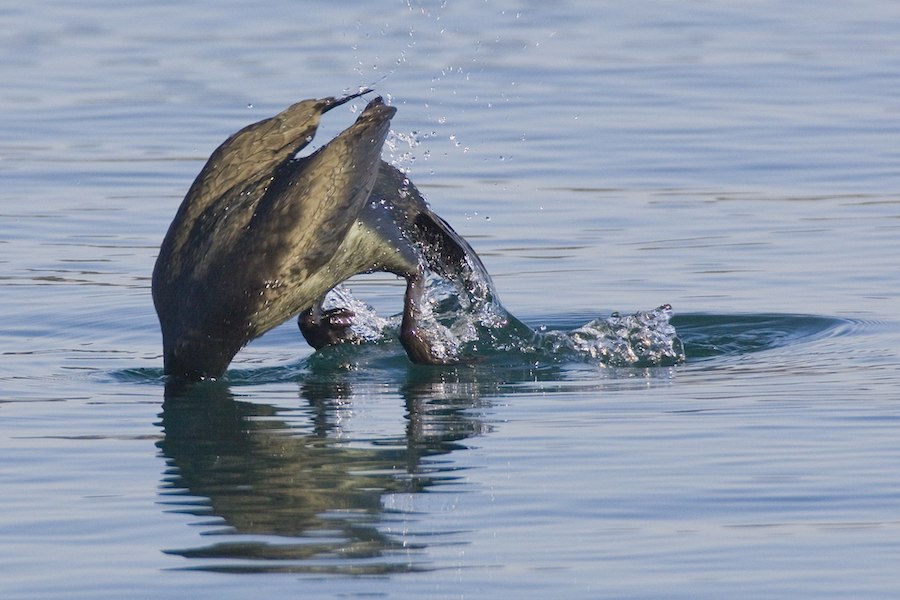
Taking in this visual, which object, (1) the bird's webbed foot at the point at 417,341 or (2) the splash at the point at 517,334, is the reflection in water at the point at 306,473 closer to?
(1) the bird's webbed foot at the point at 417,341

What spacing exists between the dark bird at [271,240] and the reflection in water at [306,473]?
0.82 feet

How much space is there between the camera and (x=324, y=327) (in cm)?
879

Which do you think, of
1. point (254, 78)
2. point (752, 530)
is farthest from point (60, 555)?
point (254, 78)

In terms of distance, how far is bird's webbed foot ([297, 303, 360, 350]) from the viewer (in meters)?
8.80

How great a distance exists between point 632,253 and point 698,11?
27.6 ft

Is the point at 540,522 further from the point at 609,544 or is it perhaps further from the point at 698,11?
the point at 698,11

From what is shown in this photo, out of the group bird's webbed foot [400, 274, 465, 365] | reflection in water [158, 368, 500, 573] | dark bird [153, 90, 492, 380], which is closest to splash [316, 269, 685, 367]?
bird's webbed foot [400, 274, 465, 365]

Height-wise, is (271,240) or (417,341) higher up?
(271,240)

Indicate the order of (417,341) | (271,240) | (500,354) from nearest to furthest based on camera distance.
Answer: (271,240) → (417,341) → (500,354)

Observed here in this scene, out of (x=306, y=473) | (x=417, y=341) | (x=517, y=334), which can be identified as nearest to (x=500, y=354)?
(x=517, y=334)

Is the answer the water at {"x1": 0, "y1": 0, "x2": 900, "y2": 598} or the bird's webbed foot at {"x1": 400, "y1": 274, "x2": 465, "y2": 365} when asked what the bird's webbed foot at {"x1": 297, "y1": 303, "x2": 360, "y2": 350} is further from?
the bird's webbed foot at {"x1": 400, "y1": 274, "x2": 465, "y2": 365}

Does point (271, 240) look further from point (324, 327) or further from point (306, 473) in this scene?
point (306, 473)

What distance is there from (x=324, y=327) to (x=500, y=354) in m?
0.76

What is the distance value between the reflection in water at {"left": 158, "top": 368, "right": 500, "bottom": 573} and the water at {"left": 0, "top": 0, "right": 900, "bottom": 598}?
0.7 inches
